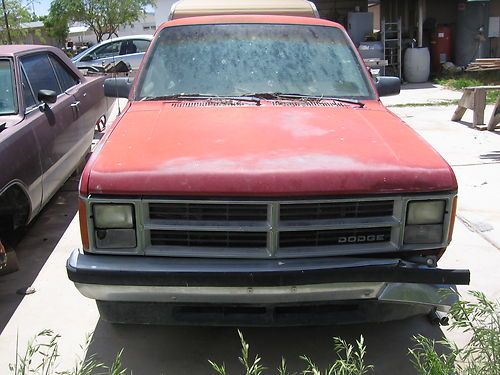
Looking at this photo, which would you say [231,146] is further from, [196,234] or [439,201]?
[439,201]

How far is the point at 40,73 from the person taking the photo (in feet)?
17.9

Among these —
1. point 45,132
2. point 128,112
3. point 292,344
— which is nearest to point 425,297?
point 292,344

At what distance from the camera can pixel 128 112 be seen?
368 cm

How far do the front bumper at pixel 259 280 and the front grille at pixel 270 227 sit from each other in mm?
65

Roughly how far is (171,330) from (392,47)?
15.2m

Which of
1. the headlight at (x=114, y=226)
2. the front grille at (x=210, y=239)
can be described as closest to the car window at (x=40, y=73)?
the headlight at (x=114, y=226)

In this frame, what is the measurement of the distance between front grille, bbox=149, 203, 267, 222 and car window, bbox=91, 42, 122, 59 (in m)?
12.4

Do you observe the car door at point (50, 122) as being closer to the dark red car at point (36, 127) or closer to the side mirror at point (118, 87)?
the dark red car at point (36, 127)

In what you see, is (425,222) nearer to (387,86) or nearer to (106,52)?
(387,86)

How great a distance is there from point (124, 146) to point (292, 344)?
1529 millimetres

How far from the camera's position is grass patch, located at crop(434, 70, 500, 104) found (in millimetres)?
14980

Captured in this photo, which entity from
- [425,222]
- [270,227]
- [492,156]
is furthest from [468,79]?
[270,227]

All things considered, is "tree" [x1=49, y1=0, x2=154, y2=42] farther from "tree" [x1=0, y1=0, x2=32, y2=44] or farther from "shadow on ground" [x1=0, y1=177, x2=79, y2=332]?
"shadow on ground" [x1=0, y1=177, x2=79, y2=332]

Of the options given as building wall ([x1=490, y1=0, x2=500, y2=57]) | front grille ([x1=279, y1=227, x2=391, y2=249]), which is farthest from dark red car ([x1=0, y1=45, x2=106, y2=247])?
building wall ([x1=490, y1=0, x2=500, y2=57])
